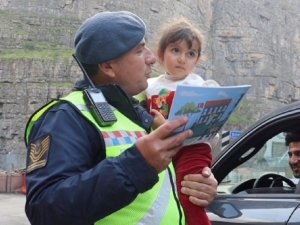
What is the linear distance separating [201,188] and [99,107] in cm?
55

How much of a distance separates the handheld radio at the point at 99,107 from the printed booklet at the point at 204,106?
8.7 inches

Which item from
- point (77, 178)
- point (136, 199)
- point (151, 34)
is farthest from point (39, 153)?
point (151, 34)

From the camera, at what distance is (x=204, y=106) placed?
1.89 meters

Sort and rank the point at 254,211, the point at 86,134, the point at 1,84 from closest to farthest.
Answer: the point at 86,134, the point at 254,211, the point at 1,84

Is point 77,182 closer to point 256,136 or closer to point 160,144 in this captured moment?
point 160,144

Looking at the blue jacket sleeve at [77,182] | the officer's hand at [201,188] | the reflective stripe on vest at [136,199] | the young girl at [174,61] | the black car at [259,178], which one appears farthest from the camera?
the young girl at [174,61]

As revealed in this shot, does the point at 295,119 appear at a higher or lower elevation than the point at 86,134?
lower

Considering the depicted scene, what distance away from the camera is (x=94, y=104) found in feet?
6.34

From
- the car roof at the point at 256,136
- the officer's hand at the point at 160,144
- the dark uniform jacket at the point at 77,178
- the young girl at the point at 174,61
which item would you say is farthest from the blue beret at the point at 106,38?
the car roof at the point at 256,136

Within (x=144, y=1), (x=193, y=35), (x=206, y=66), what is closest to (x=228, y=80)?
(x=206, y=66)

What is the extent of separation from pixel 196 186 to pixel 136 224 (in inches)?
15.5

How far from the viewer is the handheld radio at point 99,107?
1904mm

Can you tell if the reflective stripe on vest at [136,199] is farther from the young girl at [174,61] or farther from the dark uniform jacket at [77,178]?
the young girl at [174,61]

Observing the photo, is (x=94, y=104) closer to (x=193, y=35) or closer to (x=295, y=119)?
(x=295, y=119)
